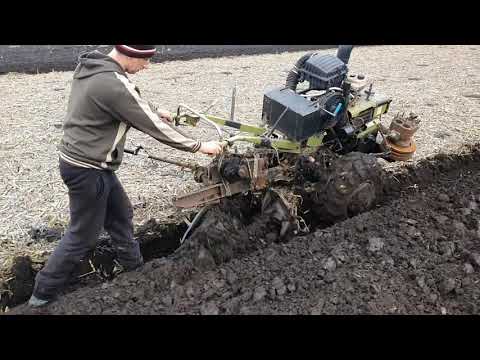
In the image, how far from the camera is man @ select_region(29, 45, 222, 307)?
3.15 meters

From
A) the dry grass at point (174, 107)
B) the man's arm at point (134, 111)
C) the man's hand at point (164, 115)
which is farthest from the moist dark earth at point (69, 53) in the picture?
the man's arm at point (134, 111)

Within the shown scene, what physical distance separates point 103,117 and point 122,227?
1.14 metres

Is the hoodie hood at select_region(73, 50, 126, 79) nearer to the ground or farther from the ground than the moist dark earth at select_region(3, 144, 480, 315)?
farther from the ground

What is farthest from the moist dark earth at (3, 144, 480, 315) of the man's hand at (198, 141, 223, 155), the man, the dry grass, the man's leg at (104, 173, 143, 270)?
the man's hand at (198, 141, 223, 155)

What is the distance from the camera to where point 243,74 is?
971 cm

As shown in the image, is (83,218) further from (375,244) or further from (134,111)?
(375,244)

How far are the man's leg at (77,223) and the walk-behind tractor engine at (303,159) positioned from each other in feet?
2.71

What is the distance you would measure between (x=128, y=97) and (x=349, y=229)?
2479mm

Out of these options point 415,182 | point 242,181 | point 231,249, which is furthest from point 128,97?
point 415,182

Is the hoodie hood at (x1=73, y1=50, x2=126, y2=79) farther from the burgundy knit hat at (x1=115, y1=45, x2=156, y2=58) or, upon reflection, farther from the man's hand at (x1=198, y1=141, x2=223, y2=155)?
the man's hand at (x1=198, y1=141, x2=223, y2=155)

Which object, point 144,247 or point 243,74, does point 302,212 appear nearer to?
point 144,247

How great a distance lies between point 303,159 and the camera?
15.0 ft

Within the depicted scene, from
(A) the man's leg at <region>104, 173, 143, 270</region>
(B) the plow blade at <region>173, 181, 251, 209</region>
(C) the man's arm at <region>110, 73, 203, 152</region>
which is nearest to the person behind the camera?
(C) the man's arm at <region>110, 73, 203, 152</region>

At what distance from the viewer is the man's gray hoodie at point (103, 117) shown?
3.13m
